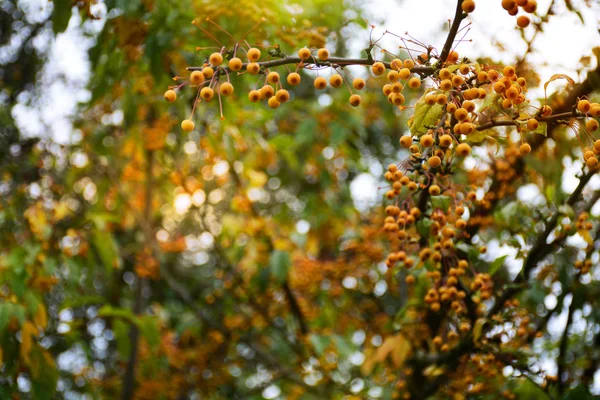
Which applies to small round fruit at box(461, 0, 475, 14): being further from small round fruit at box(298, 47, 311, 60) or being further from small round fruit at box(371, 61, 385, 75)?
small round fruit at box(298, 47, 311, 60)

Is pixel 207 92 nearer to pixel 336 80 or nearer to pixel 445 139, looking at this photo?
pixel 336 80

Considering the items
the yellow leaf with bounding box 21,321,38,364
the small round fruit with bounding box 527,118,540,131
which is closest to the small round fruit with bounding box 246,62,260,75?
the small round fruit with bounding box 527,118,540,131

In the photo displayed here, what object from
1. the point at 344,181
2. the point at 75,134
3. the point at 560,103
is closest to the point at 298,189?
the point at 344,181

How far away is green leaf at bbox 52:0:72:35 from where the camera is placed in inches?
73.9

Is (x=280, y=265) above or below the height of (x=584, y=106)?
below

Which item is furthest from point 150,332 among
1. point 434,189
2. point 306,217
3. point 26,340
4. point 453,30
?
point 453,30

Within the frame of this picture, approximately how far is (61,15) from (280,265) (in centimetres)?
147

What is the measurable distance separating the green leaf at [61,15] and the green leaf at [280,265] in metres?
1.42

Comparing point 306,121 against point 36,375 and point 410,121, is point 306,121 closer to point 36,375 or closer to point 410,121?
point 36,375

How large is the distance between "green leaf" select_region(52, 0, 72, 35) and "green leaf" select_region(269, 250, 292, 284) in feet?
4.65

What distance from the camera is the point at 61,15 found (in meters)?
1.89

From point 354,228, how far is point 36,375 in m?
2.06

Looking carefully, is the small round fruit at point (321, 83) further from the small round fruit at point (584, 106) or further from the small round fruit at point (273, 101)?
the small round fruit at point (584, 106)

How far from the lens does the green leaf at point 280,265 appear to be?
8.86 feet
